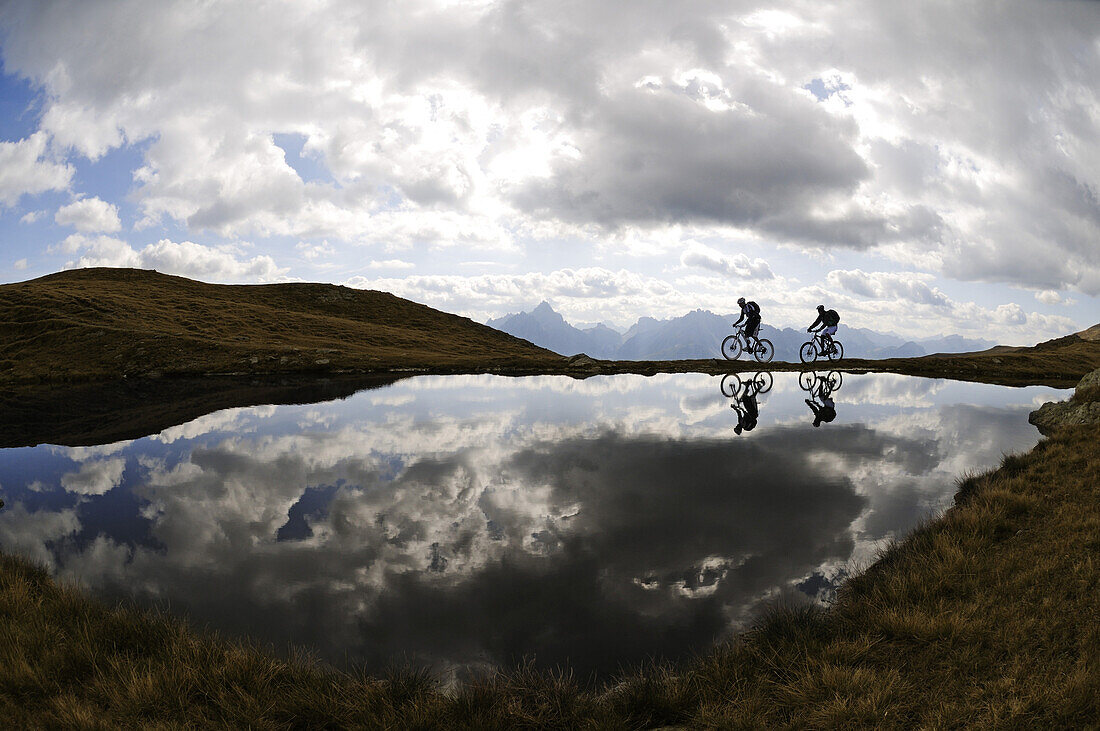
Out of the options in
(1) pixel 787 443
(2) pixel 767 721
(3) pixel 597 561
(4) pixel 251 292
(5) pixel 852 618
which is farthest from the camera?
(4) pixel 251 292

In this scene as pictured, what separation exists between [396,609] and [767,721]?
553 centimetres

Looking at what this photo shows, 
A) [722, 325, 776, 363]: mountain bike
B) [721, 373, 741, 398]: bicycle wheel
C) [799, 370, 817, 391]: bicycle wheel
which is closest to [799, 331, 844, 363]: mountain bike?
[799, 370, 817, 391]: bicycle wheel

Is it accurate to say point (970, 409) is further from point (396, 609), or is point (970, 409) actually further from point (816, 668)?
point (396, 609)

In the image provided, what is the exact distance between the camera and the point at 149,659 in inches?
256

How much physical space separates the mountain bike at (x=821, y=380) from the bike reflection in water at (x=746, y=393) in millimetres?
2522

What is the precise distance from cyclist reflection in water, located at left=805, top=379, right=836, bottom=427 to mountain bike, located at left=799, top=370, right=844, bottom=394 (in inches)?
12.5

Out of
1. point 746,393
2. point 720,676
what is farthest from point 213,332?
point 720,676

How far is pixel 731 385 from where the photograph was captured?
38.8 meters

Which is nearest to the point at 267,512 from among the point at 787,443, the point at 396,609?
the point at 396,609

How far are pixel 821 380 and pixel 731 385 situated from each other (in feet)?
30.3

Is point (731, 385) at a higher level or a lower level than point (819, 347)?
lower

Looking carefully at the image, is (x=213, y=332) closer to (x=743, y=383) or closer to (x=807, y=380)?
(x=743, y=383)

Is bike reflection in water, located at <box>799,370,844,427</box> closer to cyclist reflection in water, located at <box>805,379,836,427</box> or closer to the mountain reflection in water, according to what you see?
cyclist reflection in water, located at <box>805,379,836,427</box>

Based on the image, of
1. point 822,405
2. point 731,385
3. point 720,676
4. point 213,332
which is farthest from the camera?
point 213,332
